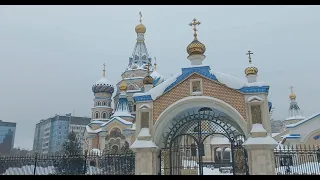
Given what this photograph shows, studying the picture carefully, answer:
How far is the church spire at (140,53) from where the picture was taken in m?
38.0

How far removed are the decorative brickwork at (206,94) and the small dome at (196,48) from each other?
117 centimetres

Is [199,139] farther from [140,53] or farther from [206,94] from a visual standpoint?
[140,53]

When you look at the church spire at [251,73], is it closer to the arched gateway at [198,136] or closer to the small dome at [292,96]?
the arched gateway at [198,136]

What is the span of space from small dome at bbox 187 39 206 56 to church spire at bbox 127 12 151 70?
84.2 feet

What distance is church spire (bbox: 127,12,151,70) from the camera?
38.0m

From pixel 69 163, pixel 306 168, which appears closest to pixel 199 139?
pixel 306 168

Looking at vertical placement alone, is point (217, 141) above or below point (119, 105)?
below

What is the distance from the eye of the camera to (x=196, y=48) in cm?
1187

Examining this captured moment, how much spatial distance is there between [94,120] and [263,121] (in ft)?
86.7

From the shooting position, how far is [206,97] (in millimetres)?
10781

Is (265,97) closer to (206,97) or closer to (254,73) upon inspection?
(254,73)

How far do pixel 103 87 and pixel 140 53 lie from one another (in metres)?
6.65

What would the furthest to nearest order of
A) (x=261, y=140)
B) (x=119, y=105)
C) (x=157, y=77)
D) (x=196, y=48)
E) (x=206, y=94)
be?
(x=157, y=77) < (x=119, y=105) < (x=196, y=48) < (x=206, y=94) < (x=261, y=140)

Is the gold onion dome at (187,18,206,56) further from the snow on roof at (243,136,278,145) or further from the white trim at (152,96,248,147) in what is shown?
the snow on roof at (243,136,278,145)
